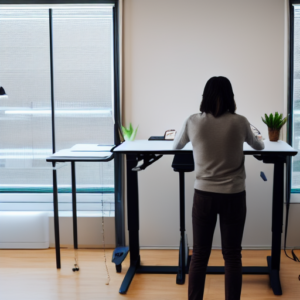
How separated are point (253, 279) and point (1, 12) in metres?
3.06

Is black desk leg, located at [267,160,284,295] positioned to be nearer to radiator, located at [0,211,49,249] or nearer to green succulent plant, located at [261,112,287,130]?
green succulent plant, located at [261,112,287,130]

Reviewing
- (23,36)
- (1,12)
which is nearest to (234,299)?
(23,36)

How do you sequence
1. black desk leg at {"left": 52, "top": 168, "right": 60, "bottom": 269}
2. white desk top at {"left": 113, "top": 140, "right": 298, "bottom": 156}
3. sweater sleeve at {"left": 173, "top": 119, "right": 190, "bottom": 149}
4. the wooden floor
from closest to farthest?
sweater sleeve at {"left": 173, "top": 119, "right": 190, "bottom": 149}, white desk top at {"left": 113, "top": 140, "right": 298, "bottom": 156}, the wooden floor, black desk leg at {"left": 52, "top": 168, "right": 60, "bottom": 269}

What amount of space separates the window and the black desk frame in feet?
2.29

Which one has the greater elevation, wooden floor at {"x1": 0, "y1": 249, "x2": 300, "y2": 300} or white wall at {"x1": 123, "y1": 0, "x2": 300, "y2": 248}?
white wall at {"x1": 123, "y1": 0, "x2": 300, "y2": 248}

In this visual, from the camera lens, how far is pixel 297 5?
11.9 feet

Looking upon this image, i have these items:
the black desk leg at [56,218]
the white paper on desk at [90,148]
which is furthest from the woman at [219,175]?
the black desk leg at [56,218]

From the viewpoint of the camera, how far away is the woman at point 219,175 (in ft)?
7.59

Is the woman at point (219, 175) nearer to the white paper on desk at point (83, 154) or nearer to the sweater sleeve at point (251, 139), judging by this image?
the sweater sleeve at point (251, 139)

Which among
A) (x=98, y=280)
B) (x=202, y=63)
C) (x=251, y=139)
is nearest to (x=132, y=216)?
(x=98, y=280)

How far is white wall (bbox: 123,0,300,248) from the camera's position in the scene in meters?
3.65

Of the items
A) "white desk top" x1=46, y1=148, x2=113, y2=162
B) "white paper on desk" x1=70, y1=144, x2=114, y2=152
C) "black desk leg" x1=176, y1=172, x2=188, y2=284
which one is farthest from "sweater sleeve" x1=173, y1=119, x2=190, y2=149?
"white paper on desk" x1=70, y1=144, x2=114, y2=152

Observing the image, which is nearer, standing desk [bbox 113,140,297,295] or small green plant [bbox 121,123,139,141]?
standing desk [bbox 113,140,297,295]

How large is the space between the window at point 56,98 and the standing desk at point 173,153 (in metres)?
0.67
